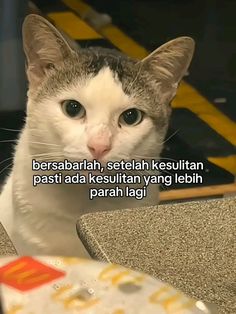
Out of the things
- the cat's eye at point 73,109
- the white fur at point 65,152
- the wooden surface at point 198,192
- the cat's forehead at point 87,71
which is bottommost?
the wooden surface at point 198,192

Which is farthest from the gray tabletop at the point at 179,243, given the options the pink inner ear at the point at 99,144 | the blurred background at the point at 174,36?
the blurred background at the point at 174,36

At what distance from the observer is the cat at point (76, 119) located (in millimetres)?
1005

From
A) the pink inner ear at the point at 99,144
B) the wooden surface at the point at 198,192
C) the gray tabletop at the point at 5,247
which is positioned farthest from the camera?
the wooden surface at the point at 198,192

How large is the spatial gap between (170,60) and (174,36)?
0.66 m

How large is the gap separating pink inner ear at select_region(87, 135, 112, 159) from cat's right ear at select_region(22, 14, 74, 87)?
14cm

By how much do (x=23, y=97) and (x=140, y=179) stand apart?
0.32 metres

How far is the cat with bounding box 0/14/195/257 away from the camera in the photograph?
3.30 ft

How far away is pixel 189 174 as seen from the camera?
4.37ft

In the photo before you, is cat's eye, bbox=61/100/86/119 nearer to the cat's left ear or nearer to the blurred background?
the cat's left ear

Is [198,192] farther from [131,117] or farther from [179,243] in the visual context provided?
[179,243]

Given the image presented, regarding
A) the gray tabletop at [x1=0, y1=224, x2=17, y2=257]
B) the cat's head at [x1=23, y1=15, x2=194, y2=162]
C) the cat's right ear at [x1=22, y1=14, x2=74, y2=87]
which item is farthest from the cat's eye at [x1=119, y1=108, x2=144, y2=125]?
the gray tabletop at [x1=0, y1=224, x2=17, y2=257]

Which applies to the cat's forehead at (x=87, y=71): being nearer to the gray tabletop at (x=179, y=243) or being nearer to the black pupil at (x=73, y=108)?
the black pupil at (x=73, y=108)

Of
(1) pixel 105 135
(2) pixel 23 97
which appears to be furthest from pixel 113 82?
(2) pixel 23 97

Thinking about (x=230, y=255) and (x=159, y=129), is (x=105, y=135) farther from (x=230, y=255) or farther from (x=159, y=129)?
(x=230, y=255)
